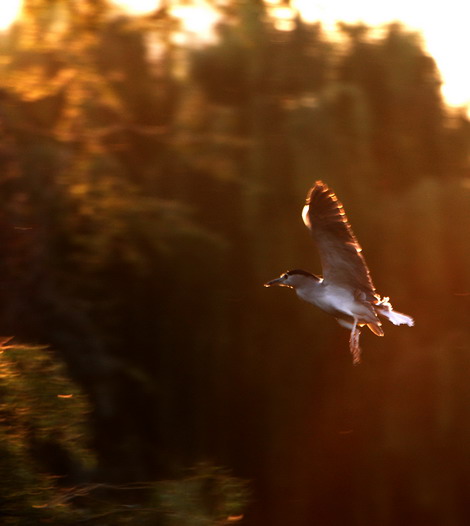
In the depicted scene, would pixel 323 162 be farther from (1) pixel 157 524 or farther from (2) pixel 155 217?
(1) pixel 157 524

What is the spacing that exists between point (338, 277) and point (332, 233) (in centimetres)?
32

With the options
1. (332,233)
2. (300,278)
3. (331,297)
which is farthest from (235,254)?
(332,233)

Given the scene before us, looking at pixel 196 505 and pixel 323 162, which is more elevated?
pixel 323 162

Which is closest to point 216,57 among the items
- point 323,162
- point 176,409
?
point 323,162

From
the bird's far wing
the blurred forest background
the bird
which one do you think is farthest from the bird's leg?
the blurred forest background

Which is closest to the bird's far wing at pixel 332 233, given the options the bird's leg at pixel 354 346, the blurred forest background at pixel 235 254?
the bird's leg at pixel 354 346

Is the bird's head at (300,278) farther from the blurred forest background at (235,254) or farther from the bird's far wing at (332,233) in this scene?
the blurred forest background at (235,254)

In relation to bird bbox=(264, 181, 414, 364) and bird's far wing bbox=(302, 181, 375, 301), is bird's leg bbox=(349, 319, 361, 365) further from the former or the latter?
bird's far wing bbox=(302, 181, 375, 301)

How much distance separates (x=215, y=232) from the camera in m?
6.89

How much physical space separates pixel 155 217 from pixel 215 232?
1.57 ft

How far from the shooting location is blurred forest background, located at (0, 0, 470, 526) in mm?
6801

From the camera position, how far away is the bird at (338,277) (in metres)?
4.22

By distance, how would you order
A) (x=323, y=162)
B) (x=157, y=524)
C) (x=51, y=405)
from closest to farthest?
(x=51, y=405) < (x=157, y=524) < (x=323, y=162)

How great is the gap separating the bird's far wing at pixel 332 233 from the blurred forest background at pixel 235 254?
89.4 inches
